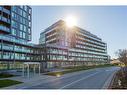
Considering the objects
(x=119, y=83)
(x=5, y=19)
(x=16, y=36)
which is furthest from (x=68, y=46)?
(x=119, y=83)

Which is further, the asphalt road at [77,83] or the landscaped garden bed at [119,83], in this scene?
the asphalt road at [77,83]

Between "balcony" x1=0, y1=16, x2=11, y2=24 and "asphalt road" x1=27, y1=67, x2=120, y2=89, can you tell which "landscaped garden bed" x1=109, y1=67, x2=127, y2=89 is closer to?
"asphalt road" x1=27, y1=67, x2=120, y2=89

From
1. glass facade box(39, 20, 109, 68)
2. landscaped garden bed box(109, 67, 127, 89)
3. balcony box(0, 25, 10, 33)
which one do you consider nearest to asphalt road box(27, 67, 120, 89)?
landscaped garden bed box(109, 67, 127, 89)

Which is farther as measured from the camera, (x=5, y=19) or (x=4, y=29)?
(x=5, y=19)

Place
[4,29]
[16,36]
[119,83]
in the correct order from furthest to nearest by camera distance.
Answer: [16,36] < [4,29] < [119,83]

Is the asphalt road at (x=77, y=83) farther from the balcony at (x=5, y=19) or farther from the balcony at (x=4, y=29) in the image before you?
the balcony at (x=5, y=19)

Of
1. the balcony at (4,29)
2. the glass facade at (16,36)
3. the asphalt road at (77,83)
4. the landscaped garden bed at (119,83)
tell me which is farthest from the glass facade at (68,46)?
the landscaped garden bed at (119,83)

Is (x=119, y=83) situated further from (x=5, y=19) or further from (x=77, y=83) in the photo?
(x=5, y=19)

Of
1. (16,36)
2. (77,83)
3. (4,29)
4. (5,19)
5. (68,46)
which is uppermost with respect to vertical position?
(5,19)

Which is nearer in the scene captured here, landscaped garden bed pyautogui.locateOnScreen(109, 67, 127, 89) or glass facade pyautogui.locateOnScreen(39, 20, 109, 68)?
landscaped garden bed pyautogui.locateOnScreen(109, 67, 127, 89)

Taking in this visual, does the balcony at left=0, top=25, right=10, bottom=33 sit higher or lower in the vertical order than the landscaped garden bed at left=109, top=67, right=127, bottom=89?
higher

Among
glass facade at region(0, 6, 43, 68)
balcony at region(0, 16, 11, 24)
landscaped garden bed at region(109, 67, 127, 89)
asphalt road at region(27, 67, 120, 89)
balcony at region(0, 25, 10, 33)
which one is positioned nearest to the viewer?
landscaped garden bed at region(109, 67, 127, 89)
